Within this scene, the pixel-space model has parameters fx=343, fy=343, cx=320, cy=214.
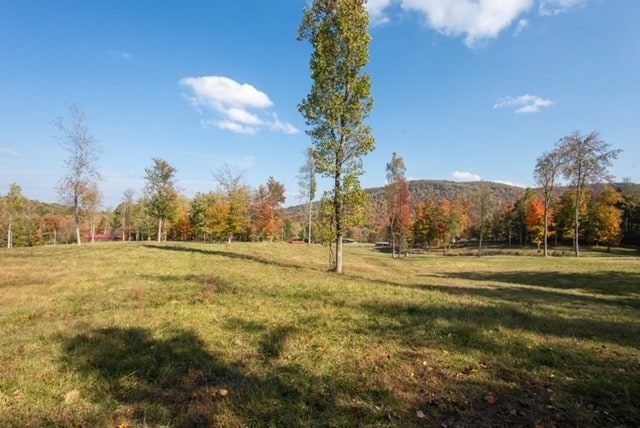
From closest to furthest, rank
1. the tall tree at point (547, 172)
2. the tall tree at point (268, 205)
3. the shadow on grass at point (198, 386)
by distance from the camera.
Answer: the shadow on grass at point (198, 386) → the tall tree at point (547, 172) → the tall tree at point (268, 205)

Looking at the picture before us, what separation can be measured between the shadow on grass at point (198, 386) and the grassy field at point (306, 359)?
0.09 feet

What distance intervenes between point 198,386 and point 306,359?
2004mm

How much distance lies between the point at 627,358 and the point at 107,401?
9657 millimetres

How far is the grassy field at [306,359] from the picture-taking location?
488 cm

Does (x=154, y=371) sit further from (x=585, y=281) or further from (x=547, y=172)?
(x=547, y=172)

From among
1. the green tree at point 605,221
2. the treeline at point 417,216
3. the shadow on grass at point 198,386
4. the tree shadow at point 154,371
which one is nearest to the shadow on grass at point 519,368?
the shadow on grass at point 198,386

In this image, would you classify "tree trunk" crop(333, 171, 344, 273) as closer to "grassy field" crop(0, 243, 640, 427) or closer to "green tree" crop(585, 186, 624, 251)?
"grassy field" crop(0, 243, 640, 427)

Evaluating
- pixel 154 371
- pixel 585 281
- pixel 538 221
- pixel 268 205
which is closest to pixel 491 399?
pixel 154 371

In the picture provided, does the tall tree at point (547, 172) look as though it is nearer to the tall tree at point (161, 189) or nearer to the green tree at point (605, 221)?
the green tree at point (605, 221)

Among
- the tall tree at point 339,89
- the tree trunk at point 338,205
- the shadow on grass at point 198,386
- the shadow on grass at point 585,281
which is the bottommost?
the shadow on grass at point 585,281

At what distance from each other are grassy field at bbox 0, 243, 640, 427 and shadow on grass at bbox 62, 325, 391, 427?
0.03m

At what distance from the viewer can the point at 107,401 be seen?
200 inches

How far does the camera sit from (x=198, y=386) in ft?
18.5

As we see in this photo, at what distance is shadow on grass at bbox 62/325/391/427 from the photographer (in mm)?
4738
